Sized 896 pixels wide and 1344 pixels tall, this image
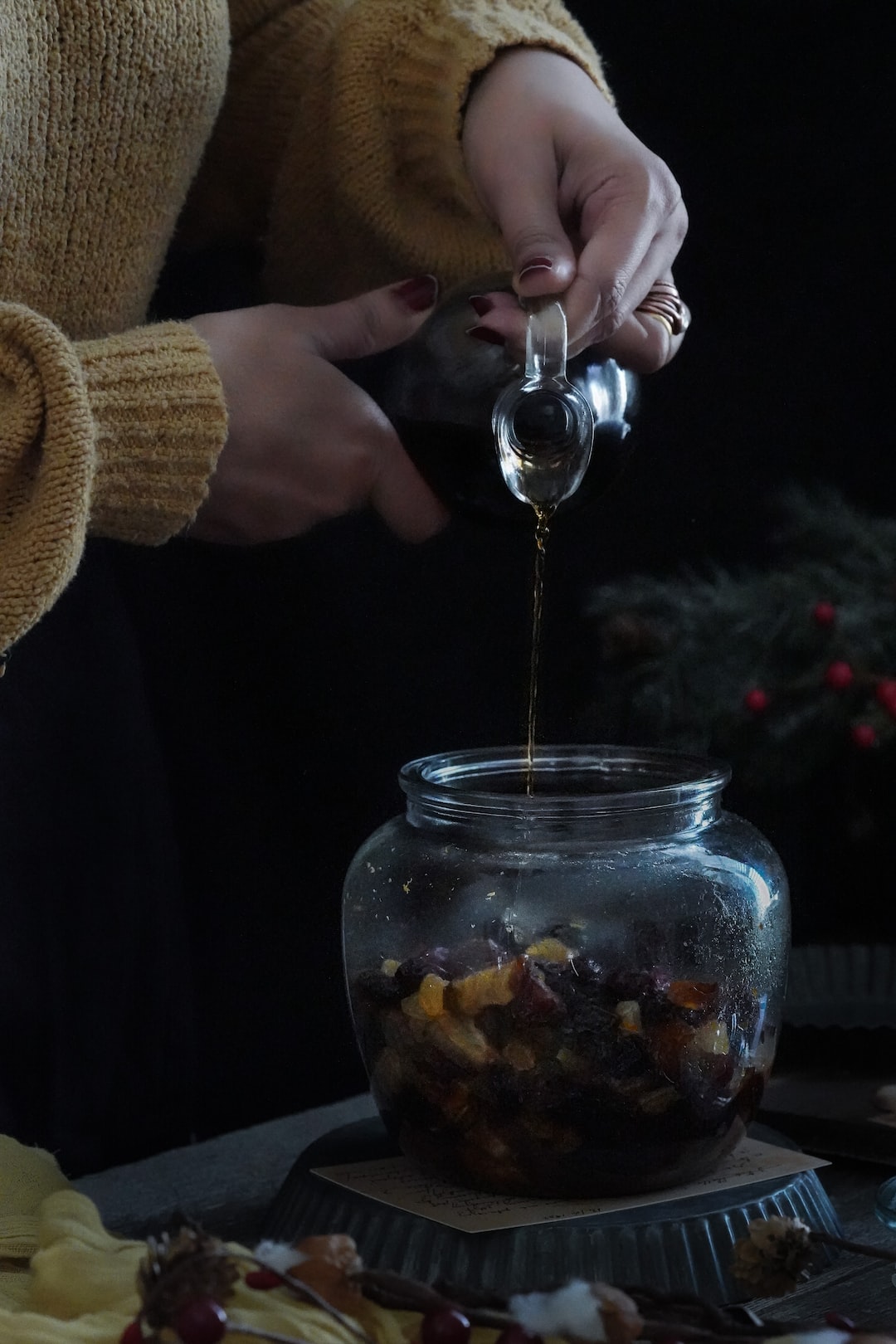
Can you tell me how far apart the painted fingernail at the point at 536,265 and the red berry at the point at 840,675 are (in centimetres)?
30

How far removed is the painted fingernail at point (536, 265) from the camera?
0.72 m

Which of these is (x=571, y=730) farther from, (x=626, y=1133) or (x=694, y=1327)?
(x=694, y=1327)

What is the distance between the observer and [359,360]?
3.49ft

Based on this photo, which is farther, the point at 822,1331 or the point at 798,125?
the point at 798,125

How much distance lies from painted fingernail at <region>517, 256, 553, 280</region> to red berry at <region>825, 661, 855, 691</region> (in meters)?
0.30

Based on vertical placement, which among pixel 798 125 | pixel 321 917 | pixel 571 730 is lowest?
pixel 321 917

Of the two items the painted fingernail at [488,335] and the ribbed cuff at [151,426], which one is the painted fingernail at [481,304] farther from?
the ribbed cuff at [151,426]

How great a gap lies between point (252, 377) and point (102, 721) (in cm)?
32

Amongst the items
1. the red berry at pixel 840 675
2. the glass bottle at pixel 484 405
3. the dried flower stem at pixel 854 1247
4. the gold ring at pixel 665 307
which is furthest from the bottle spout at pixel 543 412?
the dried flower stem at pixel 854 1247

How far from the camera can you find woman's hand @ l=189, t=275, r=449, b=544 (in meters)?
0.76

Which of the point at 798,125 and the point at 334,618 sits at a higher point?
the point at 798,125

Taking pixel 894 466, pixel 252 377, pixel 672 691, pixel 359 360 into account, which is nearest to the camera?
pixel 252 377

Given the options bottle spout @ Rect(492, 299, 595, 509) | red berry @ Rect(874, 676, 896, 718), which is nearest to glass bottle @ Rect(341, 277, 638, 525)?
bottle spout @ Rect(492, 299, 595, 509)

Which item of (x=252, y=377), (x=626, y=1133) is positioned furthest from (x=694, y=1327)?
(x=252, y=377)
